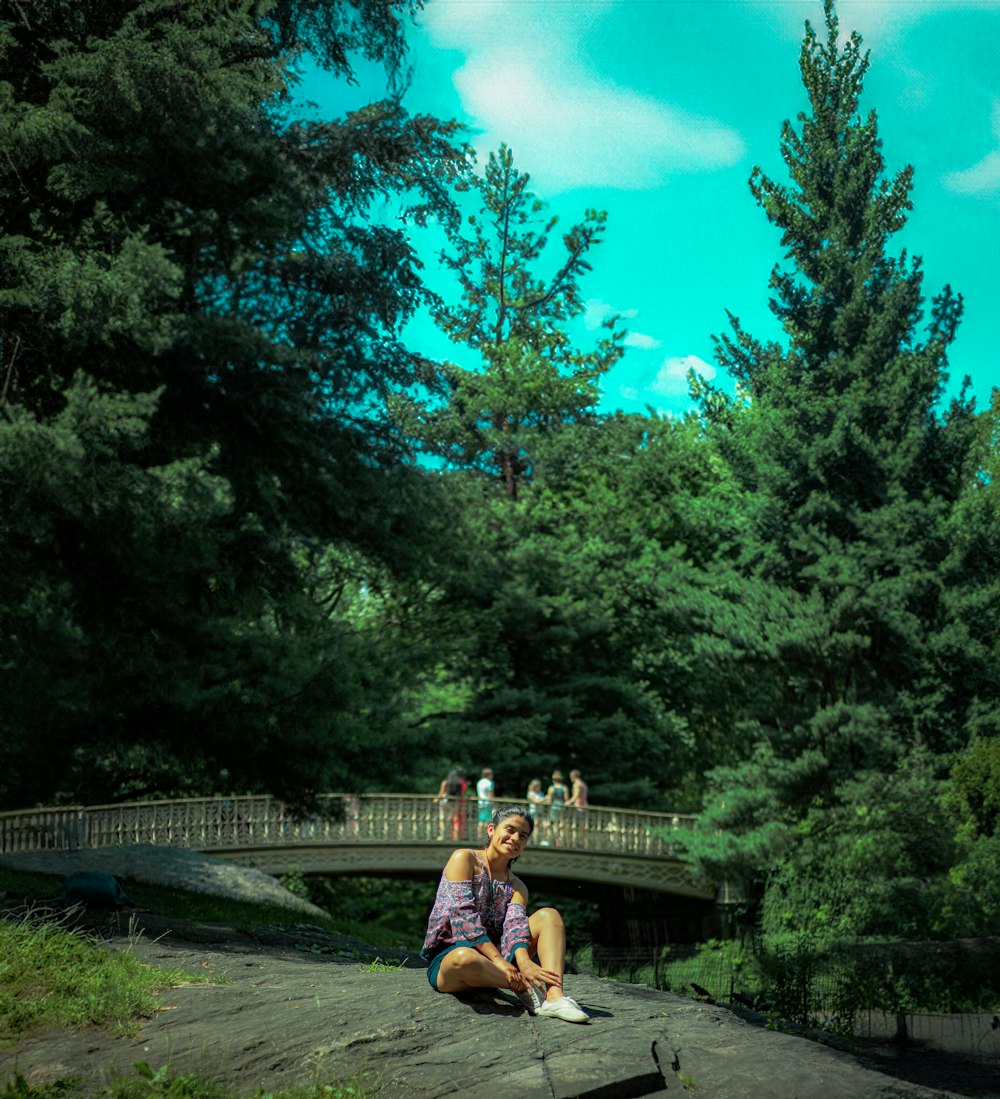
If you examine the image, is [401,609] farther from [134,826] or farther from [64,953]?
[64,953]

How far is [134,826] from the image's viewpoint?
2578cm

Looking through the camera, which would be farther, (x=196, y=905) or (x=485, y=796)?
(x=485, y=796)

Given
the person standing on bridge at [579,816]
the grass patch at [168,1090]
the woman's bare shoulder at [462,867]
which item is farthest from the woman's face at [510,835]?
the person standing on bridge at [579,816]

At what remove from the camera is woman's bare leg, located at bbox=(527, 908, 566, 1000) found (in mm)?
6955

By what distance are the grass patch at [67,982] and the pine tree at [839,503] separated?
59.7 ft

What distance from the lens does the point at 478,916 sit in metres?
7.02

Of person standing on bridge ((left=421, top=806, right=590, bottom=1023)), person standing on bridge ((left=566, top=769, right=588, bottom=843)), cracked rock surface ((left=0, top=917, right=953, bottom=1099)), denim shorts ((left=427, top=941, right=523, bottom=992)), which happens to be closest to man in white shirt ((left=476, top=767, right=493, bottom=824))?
person standing on bridge ((left=566, top=769, right=588, bottom=843))

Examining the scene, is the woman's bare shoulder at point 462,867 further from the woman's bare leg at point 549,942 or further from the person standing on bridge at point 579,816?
the person standing on bridge at point 579,816

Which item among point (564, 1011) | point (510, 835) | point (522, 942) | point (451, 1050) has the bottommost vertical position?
point (451, 1050)

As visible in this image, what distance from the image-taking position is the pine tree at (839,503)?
86.4 feet

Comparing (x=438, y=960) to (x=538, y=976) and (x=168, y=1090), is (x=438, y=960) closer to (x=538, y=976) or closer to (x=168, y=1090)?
(x=538, y=976)

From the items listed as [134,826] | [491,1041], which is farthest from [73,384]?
[134,826]

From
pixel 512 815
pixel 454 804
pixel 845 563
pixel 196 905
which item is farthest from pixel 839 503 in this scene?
pixel 512 815

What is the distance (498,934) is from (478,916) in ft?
0.82
